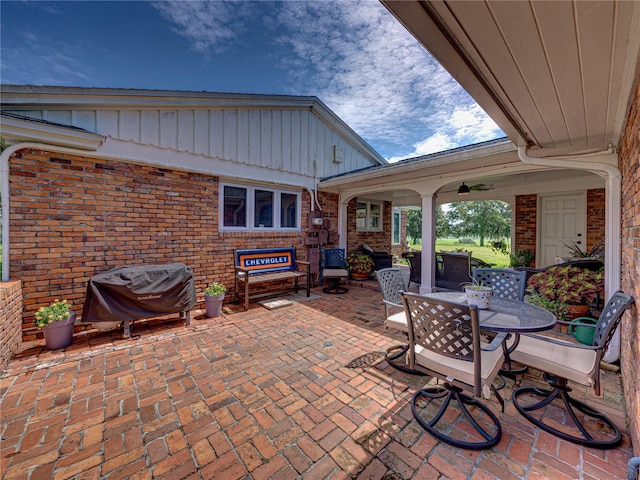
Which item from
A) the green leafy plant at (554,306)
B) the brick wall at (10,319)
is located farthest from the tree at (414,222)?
the brick wall at (10,319)

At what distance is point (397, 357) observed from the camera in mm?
2982

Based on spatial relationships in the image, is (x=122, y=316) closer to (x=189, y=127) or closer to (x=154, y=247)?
(x=154, y=247)

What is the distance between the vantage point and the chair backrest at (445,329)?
1.71 metres

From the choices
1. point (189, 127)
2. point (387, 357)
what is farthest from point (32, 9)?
point (387, 357)

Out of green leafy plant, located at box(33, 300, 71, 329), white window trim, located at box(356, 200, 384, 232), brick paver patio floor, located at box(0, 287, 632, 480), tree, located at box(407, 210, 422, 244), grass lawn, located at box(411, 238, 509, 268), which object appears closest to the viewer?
brick paver patio floor, located at box(0, 287, 632, 480)

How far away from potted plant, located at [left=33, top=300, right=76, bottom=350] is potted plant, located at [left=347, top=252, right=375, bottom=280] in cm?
570

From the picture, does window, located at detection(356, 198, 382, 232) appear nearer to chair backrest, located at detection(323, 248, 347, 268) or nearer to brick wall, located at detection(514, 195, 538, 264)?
Answer: chair backrest, located at detection(323, 248, 347, 268)

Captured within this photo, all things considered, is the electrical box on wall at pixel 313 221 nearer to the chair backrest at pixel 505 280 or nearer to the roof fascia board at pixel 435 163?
the roof fascia board at pixel 435 163

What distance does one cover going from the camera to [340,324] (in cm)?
411

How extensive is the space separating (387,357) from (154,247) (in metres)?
4.09

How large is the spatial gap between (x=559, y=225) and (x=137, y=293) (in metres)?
9.29

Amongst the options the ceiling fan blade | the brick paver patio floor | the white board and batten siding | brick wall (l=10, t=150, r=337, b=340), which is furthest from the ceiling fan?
brick wall (l=10, t=150, r=337, b=340)

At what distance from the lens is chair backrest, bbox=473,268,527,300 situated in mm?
3172

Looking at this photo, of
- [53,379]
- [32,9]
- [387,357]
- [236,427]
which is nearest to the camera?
[236,427]
